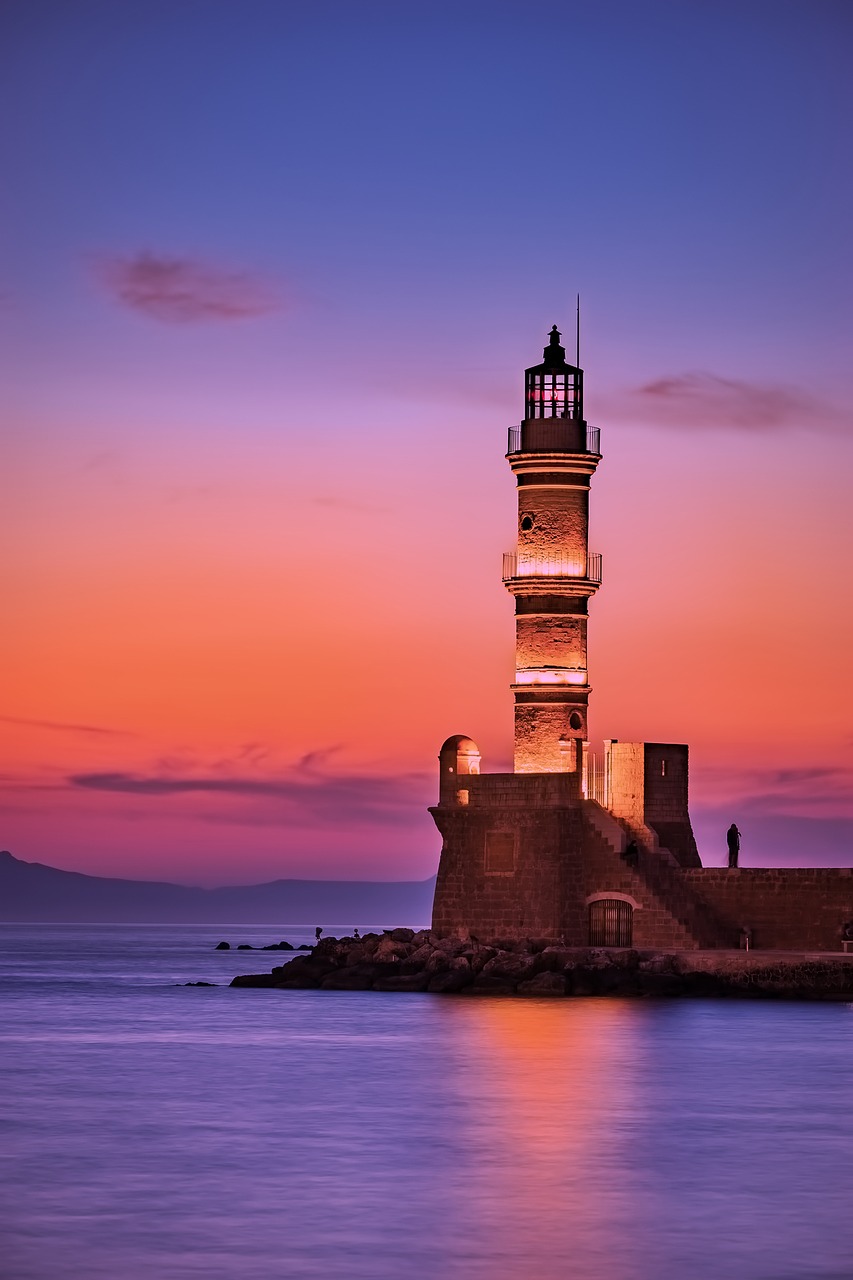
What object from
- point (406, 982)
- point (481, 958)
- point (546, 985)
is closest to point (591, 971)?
point (546, 985)

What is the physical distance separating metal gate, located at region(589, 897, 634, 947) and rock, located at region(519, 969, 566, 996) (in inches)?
60.7

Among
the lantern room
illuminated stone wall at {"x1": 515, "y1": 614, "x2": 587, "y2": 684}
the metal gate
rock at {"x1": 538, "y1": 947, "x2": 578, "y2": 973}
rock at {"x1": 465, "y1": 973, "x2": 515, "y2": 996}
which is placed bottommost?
rock at {"x1": 465, "y1": 973, "x2": 515, "y2": 996}

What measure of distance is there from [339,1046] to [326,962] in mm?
13219

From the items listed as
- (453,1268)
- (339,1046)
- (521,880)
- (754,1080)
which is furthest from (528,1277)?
(521,880)

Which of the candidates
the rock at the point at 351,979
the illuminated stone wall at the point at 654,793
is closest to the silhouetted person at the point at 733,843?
the illuminated stone wall at the point at 654,793

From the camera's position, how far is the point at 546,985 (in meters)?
43.0

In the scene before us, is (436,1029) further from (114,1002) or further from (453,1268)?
(453,1268)

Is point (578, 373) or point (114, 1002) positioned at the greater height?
point (578, 373)

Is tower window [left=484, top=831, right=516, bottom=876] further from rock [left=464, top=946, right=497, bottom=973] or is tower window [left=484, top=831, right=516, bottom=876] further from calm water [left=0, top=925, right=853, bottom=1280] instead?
calm water [left=0, top=925, right=853, bottom=1280]

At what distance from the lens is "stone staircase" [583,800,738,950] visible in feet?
142

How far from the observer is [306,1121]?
26938mm

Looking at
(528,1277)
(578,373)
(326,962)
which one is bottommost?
(528,1277)

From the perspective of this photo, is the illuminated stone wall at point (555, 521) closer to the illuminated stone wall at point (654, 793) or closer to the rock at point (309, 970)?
the illuminated stone wall at point (654, 793)

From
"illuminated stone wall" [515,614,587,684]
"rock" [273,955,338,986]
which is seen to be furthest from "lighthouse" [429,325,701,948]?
"rock" [273,955,338,986]
